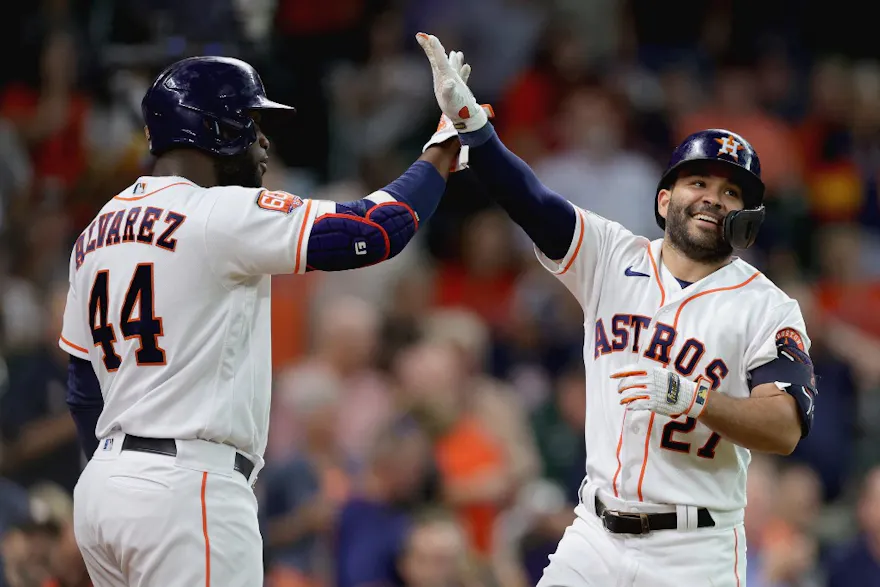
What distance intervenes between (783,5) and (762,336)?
8.21 meters

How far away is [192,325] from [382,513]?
340 cm

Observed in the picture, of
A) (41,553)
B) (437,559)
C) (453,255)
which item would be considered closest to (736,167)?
(437,559)

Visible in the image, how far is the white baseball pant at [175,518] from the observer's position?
407cm

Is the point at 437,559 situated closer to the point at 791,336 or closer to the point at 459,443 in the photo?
the point at 459,443

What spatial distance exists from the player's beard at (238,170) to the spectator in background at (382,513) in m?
3.22

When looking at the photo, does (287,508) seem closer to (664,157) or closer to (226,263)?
(226,263)

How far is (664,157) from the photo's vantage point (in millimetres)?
10656

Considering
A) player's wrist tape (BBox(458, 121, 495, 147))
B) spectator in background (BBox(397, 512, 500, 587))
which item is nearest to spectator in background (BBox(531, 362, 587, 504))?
spectator in background (BBox(397, 512, 500, 587))

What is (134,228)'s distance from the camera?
427cm

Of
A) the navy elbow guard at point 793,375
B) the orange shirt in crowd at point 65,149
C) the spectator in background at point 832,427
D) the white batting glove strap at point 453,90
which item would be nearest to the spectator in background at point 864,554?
the spectator in background at point 832,427

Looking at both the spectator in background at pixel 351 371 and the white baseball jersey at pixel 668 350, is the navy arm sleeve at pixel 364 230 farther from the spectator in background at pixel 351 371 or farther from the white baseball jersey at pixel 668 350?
the spectator in background at pixel 351 371

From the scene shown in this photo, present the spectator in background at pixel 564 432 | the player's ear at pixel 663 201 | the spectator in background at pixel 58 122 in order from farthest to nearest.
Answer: the spectator in background at pixel 58 122 → the spectator in background at pixel 564 432 → the player's ear at pixel 663 201

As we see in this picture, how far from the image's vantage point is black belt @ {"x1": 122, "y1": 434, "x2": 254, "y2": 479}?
4164mm

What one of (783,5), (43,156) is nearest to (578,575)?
(43,156)
